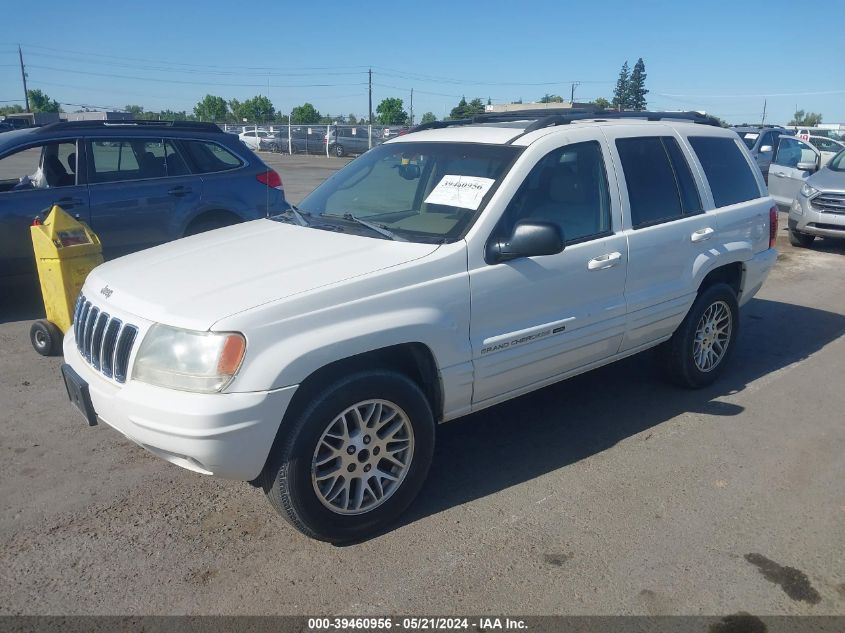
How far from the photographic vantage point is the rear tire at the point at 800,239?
11526mm

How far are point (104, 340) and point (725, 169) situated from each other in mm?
4449

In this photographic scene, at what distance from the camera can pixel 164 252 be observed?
157 inches

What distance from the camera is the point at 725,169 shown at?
17.4 feet

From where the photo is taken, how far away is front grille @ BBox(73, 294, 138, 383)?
3.15 m

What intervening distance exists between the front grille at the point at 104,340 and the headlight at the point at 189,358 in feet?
0.49

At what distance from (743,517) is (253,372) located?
8.38ft

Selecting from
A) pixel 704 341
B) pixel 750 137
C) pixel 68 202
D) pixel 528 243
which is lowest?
pixel 704 341

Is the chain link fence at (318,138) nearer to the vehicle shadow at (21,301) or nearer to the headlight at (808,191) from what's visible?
the headlight at (808,191)

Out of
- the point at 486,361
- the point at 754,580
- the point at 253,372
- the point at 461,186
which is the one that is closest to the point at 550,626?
the point at 754,580

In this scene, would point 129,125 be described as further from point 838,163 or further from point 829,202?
point 838,163

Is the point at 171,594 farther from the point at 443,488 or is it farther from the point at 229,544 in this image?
the point at 443,488

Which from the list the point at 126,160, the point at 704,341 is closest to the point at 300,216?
the point at 704,341

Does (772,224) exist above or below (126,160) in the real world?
below

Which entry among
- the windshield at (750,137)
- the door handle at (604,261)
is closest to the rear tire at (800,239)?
the windshield at (750,137)
